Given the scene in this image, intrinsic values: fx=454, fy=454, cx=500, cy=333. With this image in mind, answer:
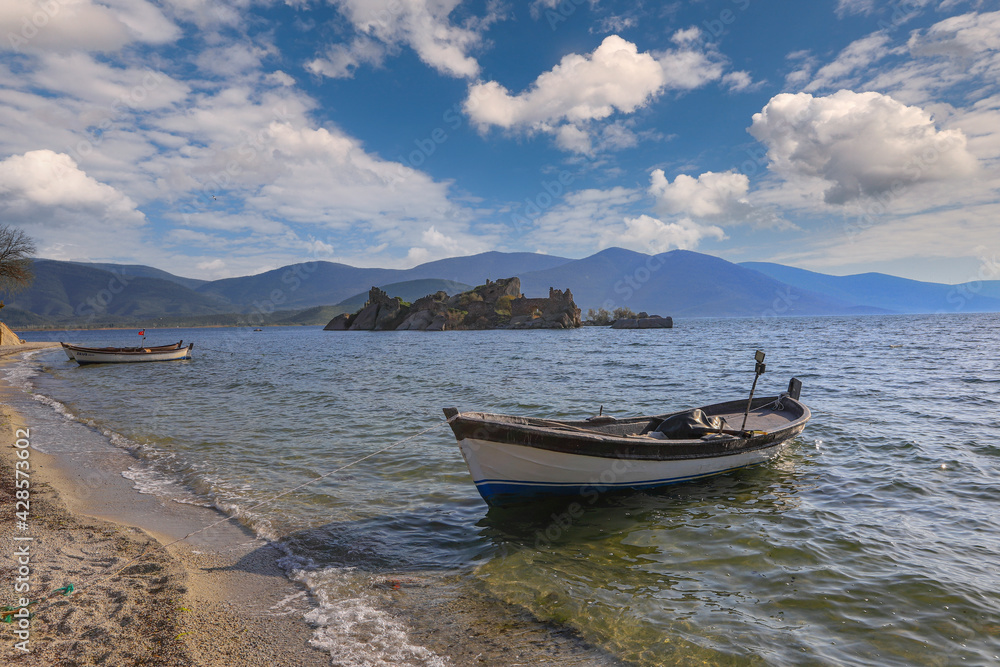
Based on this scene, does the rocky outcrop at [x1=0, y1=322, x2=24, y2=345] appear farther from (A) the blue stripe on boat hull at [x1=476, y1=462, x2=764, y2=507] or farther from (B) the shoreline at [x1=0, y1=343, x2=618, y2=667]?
(A) the blue stripe on boat hull at [x1=476, y1=462, x2=764, y2=507]

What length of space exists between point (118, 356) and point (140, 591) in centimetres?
4711

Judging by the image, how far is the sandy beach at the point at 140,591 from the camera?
4.32 m

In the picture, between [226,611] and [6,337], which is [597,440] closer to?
[226,611]

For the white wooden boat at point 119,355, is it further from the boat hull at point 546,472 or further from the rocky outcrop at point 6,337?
the boat hull at point 546,472

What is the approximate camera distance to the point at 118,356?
41.2 meters

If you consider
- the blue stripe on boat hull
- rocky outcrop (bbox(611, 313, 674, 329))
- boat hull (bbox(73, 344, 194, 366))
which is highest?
rocky outcrop (bbox(611, 313, 674, 329))

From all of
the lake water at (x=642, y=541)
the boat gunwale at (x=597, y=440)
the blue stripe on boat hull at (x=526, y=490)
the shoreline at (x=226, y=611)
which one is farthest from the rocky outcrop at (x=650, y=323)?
the shoreline at (x=226, y=611)

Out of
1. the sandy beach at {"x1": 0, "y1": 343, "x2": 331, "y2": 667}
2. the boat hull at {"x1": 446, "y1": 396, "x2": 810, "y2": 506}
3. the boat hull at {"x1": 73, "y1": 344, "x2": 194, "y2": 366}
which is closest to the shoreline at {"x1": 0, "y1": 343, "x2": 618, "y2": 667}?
the sandy beach at {"x1": 0, "y1": 343, "x2": 331, "y2": 667}

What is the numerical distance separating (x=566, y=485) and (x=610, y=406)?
36.7ft

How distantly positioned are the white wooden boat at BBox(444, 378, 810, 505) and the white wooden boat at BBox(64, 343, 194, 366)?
153 ft

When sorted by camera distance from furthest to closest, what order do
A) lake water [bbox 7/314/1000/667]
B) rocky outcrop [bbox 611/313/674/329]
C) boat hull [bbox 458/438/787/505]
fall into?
rocky outcrop [bbox 611/313/674/329] → boat hull [bbox 458/438/787/505] → lake water [bbox 7/314/1000/667]

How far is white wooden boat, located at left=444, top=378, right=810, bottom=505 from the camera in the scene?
7.51 meters

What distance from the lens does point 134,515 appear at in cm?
802

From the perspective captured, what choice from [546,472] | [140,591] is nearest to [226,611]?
[140,591]
